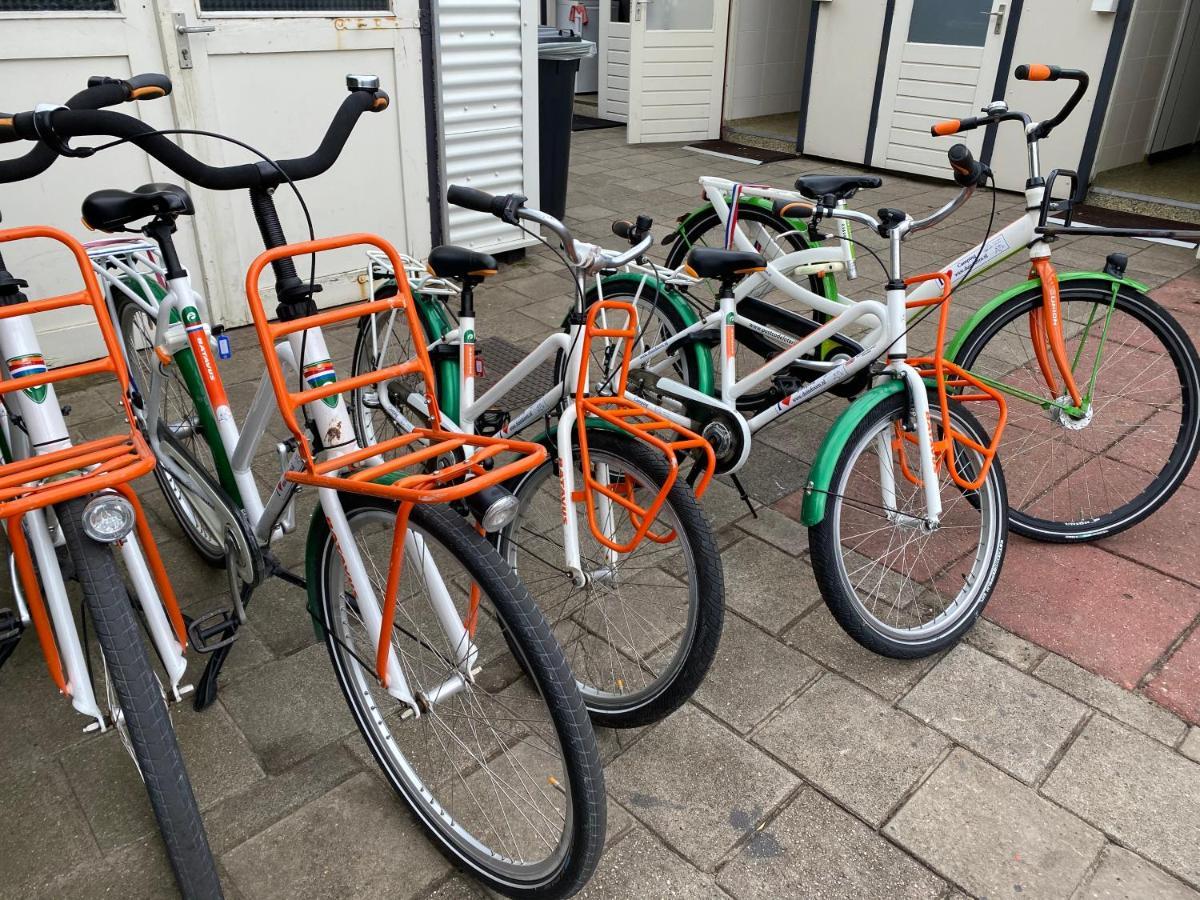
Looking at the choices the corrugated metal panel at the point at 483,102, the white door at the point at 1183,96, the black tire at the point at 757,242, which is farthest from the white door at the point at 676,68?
the black tire at the point at 757,242

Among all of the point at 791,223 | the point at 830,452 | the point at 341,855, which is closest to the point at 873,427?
the point at 830,452

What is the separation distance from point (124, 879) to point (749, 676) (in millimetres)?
1478

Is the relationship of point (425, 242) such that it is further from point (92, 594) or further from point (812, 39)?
point (812, 39)

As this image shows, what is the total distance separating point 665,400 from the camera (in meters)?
2.77

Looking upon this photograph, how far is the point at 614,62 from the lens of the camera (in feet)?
29.0

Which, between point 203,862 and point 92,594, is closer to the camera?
point 92,594

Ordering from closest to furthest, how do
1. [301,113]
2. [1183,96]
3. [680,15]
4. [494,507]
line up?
1. [494,507]
2. [301,113]
3. [1183,96]
4. [680,15]

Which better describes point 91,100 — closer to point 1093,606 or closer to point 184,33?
point 184,33

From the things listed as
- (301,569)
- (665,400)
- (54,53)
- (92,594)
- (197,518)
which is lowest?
(301,569)

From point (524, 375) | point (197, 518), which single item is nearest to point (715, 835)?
point (524, 375)

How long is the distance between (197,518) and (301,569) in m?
0.34

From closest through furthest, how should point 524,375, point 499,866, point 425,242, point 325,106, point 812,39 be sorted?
point 499,866 → point 524,375 → point 325,106 → point 425,242 → point 812,39

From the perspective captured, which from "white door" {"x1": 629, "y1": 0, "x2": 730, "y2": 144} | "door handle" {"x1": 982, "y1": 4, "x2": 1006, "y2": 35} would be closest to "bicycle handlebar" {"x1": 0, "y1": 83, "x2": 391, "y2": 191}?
"door handle" {"x1": 982, "y1": 4, "x2": 1006, "y2": 35}

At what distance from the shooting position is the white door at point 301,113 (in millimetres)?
3922
